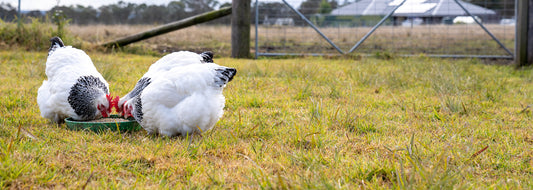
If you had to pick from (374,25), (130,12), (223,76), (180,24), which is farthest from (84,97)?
(374,25)

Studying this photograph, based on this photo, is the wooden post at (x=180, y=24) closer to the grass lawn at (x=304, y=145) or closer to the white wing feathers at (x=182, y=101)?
the grass lawn at (x=304, y=145)

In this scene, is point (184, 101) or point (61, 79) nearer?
point (184, 101)

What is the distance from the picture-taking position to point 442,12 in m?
8.34

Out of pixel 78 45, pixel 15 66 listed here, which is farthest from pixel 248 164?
pixel 78 45

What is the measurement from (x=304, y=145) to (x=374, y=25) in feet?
20.2

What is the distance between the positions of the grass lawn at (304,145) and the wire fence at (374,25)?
3.68 metres

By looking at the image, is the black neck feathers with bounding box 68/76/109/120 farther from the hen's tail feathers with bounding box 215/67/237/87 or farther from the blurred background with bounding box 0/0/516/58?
the blurred background with bounding box 0/0/516/58

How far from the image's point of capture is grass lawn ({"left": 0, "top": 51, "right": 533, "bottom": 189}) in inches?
76.8

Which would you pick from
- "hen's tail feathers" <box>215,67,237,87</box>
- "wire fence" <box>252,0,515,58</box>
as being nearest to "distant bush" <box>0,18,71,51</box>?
"wire fence" <box>252,0,515,58</box>

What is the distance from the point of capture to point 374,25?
823cm

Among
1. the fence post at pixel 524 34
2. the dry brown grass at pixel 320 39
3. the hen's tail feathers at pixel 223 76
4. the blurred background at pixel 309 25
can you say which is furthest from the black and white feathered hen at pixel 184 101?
the fence post at pixel 524 34

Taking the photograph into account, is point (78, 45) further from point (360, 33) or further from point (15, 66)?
point (360, 33)

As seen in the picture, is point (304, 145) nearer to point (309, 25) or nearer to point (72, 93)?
point (72, 93)

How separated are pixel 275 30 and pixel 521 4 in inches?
155
